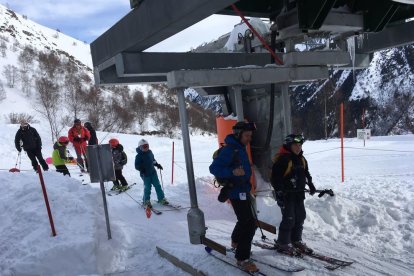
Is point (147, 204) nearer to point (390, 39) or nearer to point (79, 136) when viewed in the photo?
point (79, 136)

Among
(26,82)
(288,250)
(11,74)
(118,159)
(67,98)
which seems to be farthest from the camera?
(11,74)

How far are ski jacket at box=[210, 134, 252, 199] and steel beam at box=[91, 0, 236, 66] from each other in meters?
1.59

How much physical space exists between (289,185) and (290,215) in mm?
428

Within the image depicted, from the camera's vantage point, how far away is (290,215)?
5.73 meters

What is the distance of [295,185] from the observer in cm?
571

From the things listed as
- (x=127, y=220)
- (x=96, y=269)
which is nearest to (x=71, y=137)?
(x=127, y=220)

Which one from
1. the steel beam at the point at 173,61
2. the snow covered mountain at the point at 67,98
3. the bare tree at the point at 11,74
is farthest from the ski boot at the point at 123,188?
the bare tree at the point at 11,74

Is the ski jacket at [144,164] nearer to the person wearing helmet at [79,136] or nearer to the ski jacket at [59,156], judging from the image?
the ski jacket at [59,156]

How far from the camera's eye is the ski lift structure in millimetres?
4988

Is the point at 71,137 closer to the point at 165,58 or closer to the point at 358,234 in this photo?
the point at 165,58

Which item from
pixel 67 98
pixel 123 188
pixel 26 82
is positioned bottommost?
pixel 123 188

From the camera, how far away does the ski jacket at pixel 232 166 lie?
17.0 feet

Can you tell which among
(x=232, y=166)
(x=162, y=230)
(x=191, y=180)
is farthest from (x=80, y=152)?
(x=232, y=166)

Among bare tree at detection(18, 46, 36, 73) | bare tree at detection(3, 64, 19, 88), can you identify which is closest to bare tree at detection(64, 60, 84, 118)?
bare tree at detection(18, 46, 36, 73)
